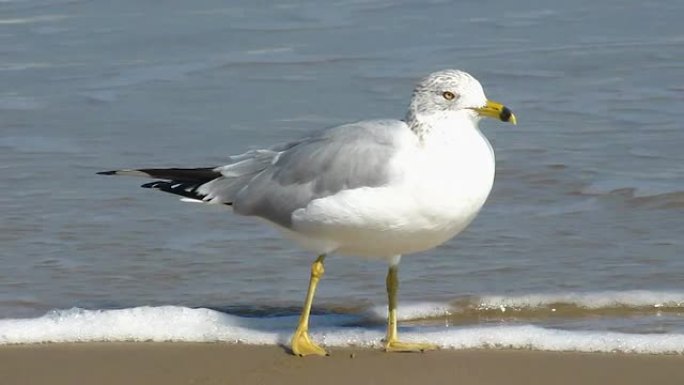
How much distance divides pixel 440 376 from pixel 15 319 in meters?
2.03

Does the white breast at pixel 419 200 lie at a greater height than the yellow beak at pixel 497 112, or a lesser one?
lesser

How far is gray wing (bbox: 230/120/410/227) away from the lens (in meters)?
6.30

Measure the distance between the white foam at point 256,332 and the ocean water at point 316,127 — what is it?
0.01m

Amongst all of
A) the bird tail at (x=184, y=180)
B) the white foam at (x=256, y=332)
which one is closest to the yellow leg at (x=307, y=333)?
the white foam at (x=256, y=332)

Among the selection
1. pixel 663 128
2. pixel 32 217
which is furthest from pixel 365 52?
pixel 32 217

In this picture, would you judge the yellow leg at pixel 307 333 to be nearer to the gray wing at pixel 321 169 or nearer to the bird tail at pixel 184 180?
the gray wing at pixel 321 169

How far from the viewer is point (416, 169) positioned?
6184 millimetres

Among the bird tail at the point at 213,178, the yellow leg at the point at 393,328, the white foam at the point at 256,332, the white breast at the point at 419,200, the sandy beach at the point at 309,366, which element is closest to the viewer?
the sandy beach at the point at 309,366

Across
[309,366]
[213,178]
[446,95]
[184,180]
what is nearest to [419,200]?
[446,95]

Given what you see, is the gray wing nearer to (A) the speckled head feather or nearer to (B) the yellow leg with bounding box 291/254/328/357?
(A) the speckled head feather

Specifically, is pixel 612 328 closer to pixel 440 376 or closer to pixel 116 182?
pixel 440 376

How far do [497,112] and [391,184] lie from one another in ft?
1.76

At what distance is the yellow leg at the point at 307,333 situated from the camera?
6393mm

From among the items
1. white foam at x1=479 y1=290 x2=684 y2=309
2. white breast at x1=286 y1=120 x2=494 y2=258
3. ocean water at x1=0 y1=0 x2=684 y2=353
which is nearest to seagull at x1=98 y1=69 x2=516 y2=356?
white breast at x1=286 y1=120 x2=494 y2=258
